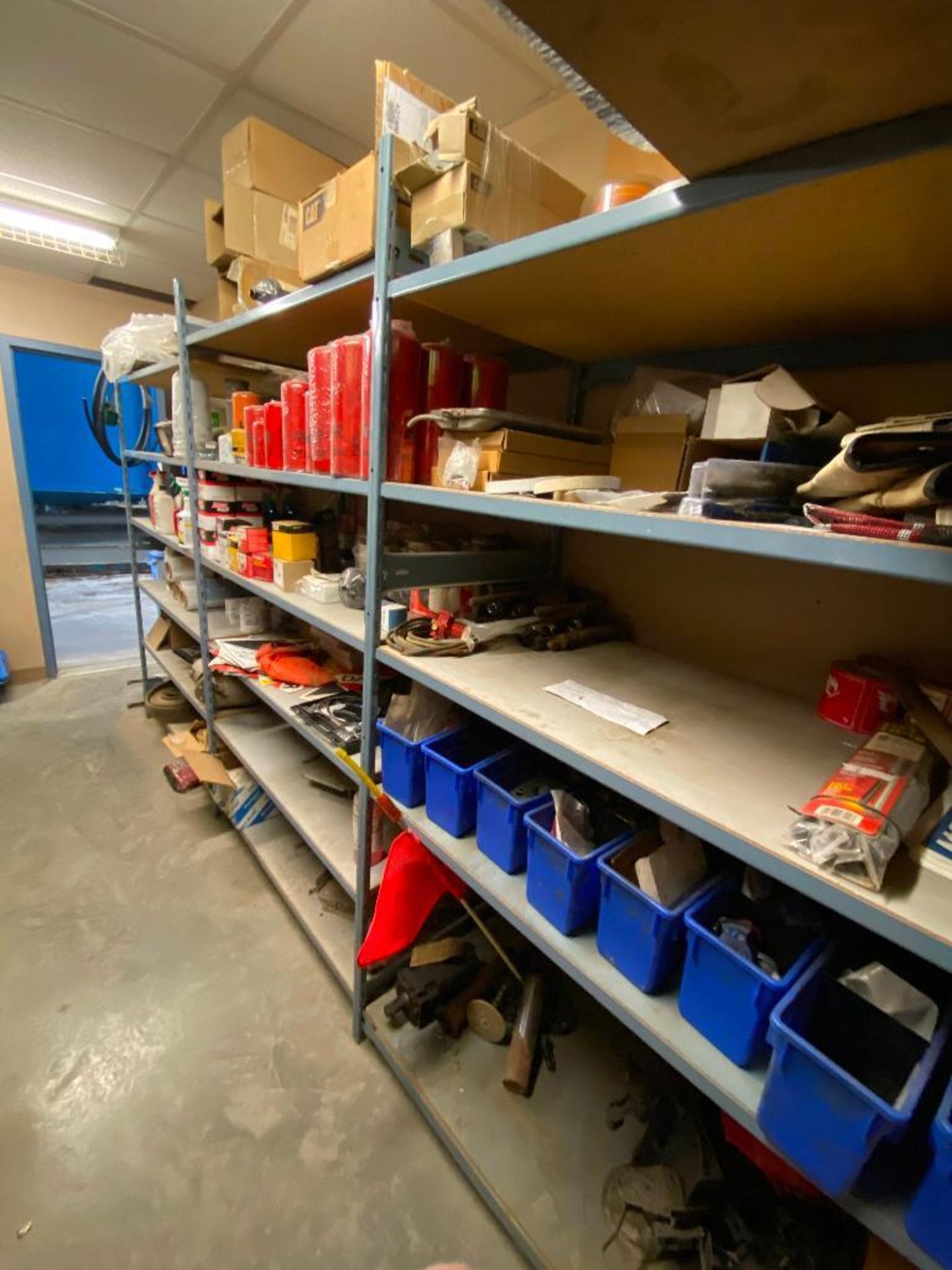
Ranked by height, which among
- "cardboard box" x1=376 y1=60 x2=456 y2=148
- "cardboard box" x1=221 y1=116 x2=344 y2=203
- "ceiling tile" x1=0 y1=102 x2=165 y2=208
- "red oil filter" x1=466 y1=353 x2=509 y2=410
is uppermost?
"ceiling tile" x1=0 y1=102 x2=165 y2=208

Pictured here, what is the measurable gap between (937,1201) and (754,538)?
0.65 m

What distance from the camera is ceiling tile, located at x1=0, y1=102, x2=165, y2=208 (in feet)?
6.21

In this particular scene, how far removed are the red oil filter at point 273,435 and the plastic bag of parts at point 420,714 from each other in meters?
0.83

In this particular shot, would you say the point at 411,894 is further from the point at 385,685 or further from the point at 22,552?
the point at 22,552

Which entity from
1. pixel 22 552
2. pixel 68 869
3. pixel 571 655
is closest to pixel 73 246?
pixel 22 552

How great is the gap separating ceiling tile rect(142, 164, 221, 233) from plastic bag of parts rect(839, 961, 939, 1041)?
3189 millimetres

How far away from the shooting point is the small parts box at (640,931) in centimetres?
70

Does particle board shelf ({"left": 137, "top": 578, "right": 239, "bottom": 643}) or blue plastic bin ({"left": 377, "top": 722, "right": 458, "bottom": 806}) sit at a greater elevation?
blue plastic bin ({"left": 377, "top": 722, "right": 458, "bottom": 806})

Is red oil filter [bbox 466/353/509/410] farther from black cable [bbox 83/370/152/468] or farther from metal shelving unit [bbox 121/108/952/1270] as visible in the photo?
black cable [bbox 83/370/152/468]

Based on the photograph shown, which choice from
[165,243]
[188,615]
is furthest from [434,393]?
[165,243]

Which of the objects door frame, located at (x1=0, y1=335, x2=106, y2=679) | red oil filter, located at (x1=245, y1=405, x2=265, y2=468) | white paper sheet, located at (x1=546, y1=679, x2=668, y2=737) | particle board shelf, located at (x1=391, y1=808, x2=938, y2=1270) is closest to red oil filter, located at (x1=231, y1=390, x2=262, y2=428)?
red oil filter, located at (x1=245, y1=405, x2=265, y2=468)

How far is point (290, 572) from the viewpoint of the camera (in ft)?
5.39

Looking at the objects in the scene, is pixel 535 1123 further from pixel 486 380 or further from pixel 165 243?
pixel 165 243

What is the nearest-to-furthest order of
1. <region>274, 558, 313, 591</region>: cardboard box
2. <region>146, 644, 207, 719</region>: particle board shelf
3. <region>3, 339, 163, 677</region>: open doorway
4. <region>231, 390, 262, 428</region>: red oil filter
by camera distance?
<region>274, 558, 313, 591</region>: cardboard box
<region>231, 390, 262, 428</region>: red oil filter
<region>146, 644, 207, 719</region>: particle board shelf
<region>3, 339, 163, 677</region>: open doorway
